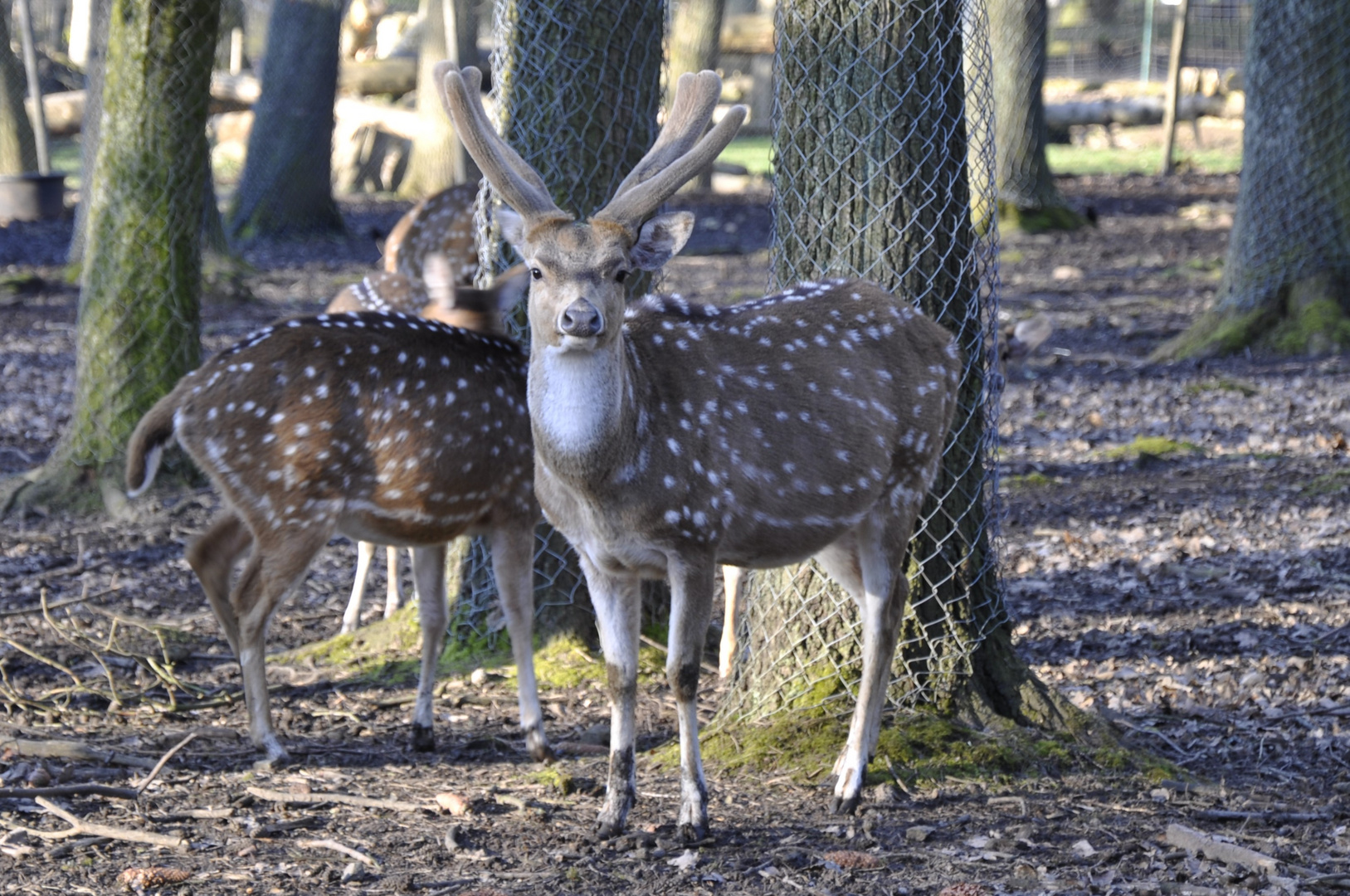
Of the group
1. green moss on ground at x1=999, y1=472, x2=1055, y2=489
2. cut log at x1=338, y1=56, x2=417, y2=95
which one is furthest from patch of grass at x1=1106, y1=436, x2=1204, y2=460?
cut log at x1=338, y1=56, x2=417, y2=95

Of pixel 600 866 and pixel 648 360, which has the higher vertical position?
pixel 648 360

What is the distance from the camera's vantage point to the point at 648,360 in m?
4.23

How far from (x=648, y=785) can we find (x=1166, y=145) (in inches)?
696

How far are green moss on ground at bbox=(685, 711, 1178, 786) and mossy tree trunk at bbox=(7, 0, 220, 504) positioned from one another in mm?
4036

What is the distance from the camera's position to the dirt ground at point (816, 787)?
3.88 metres

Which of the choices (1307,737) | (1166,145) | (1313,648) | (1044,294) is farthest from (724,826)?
(1166,145)

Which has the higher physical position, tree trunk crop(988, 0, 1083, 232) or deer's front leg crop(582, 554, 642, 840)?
tree trunk crop(988, 0, 1083, 232)

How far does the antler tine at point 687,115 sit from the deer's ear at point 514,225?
0.40 m

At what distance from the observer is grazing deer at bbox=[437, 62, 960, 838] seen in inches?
153

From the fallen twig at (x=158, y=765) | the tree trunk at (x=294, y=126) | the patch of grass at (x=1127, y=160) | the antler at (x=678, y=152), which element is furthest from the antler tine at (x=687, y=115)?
the patch of grass at (x=1127, y=160)

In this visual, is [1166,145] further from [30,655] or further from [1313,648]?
[30,655]

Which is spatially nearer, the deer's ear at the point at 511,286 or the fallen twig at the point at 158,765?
the fallen twig at the point at 158,765

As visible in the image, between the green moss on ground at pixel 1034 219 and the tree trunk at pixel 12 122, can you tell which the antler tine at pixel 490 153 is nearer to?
the green moss on ground at pixel 1034 219

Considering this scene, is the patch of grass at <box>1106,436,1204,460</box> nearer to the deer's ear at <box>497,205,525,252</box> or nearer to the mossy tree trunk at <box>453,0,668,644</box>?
the mossy tree trunk at <box>453,0,668,644</box>
